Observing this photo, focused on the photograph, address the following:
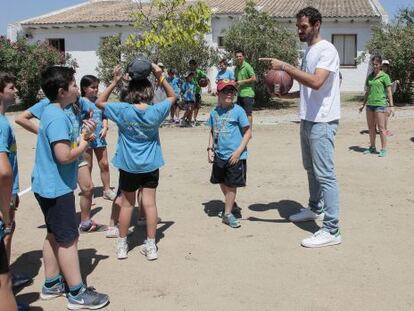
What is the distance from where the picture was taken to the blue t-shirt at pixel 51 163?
133 inches

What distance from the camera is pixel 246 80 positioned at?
419 inches

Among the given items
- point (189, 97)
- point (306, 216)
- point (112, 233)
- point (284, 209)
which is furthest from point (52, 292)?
point (189, 97)

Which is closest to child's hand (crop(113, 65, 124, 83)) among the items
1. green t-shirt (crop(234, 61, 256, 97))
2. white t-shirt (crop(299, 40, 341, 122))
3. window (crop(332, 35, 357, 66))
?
white t-shirt (crop(299, 40, 341, 122))

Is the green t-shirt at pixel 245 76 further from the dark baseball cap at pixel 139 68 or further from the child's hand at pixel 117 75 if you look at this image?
the dark baseball cap at pixel 139 68

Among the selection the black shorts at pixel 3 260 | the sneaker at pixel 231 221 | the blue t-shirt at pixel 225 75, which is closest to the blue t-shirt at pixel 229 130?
the sneaker at pixel 231 221

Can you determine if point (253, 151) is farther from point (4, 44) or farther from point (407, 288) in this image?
point (4, 44)

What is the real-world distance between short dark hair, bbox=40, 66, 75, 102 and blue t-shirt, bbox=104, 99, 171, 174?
0.87m

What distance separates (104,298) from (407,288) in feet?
7.49

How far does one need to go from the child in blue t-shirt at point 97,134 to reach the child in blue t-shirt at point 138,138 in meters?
1.33

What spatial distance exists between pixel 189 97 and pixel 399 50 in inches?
337

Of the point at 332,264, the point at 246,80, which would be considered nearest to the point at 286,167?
the point at 246,80

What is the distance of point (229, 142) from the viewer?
17.6ft

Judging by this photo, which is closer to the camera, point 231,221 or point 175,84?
point 231,221

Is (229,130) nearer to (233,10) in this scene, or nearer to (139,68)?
(139,68)
